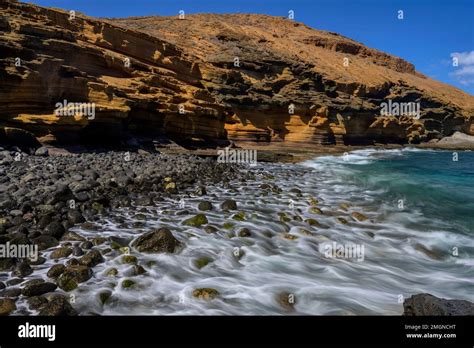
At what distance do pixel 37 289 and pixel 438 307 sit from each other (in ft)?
17.6

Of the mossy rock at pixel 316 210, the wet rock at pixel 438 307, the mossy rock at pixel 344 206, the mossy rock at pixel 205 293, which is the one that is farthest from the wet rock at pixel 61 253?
the mossy rock at pixel 344 206

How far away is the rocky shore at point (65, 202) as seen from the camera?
17.7 ft

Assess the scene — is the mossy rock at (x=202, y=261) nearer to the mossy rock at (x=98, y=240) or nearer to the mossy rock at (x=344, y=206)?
the mossy rock at (x=98, y=240)

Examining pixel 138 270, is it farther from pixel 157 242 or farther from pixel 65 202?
pixel 65 202

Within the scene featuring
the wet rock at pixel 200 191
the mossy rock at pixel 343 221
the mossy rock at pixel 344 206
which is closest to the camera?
the mossy rock at pixel 343 221

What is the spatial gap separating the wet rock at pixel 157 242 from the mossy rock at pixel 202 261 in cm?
60

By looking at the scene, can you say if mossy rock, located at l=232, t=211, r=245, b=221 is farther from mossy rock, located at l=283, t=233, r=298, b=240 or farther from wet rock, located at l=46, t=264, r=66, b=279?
wet rock, located at l=46, t=264, r=66, b=279

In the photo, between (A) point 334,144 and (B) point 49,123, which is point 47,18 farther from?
(A) point 334,144

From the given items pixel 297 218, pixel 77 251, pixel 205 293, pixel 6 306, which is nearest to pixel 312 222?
pixel 297 218

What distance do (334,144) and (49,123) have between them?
24425mm

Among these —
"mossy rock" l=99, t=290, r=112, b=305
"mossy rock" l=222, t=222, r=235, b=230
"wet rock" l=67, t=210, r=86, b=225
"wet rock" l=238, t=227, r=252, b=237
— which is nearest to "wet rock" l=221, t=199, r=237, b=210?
"mossy rock" l=222, t=222, r=235, b=230

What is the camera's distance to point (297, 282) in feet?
21.0

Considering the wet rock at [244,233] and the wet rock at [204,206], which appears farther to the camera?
the wet rock at [204,206]
